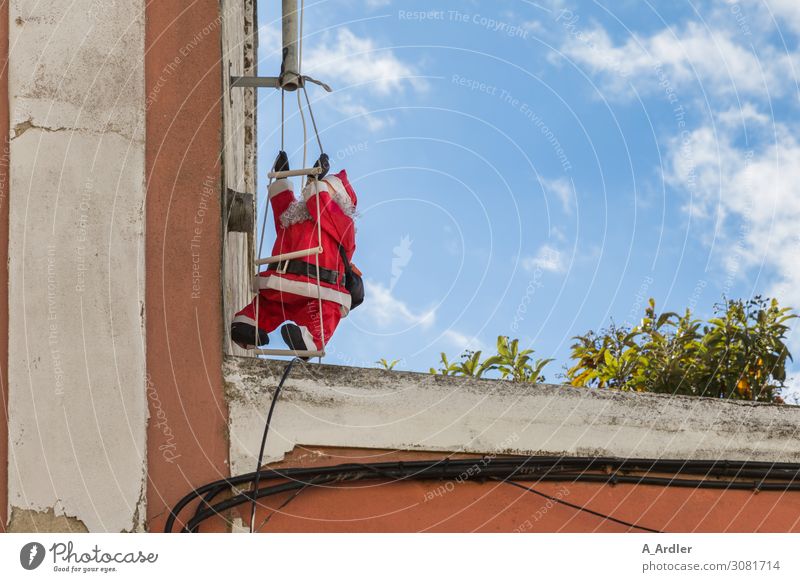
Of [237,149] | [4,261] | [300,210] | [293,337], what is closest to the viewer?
[4,261]

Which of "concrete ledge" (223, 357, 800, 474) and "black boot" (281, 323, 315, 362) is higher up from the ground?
"black boot" (281, 323, 315, 362)

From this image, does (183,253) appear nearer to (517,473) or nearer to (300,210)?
(300,210)

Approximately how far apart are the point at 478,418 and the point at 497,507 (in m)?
0.40

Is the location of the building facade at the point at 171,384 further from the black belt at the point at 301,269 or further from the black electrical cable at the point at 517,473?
the black belt at the point at 301,269

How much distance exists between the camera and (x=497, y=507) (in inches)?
214

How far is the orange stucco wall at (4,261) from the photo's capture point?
5.00 meters

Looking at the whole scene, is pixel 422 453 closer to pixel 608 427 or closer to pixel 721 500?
pixel 608 427

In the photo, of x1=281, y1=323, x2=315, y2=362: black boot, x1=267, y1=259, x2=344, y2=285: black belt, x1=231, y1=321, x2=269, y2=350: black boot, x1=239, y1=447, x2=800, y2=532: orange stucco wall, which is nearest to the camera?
x1=239, y1=447, x2=800, y2=532: orange stucco wall

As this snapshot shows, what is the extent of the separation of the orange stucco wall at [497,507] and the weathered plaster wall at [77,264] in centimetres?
69

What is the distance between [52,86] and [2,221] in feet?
2.13

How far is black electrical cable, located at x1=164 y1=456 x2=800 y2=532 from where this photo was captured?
5148 millimetres

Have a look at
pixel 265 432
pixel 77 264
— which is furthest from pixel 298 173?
pixel 265 432

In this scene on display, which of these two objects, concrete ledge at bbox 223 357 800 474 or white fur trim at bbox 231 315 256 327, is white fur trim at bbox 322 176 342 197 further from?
concrete ledge at bbox 223 357 800 474

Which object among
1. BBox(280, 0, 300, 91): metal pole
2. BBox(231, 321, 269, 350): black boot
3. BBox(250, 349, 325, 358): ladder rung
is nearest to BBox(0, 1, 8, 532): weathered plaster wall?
BBox(231, 321, 269, 350): black boot
